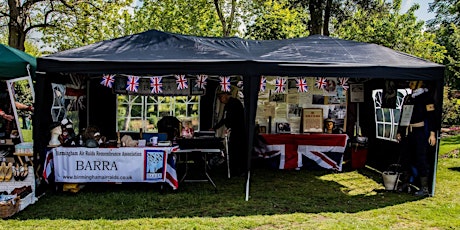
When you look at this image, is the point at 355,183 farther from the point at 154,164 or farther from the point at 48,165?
the point at 48,165

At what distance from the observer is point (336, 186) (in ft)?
23.4

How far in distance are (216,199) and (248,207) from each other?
0.58m

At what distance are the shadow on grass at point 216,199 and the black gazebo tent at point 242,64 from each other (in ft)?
2.75

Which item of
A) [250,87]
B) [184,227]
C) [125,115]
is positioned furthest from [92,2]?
[184,227]

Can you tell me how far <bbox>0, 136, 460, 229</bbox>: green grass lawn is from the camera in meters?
4.98

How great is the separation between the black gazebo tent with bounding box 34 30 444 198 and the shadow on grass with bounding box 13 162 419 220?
0.84 meters

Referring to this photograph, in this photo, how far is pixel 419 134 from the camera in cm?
650

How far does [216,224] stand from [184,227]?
1.19 ft

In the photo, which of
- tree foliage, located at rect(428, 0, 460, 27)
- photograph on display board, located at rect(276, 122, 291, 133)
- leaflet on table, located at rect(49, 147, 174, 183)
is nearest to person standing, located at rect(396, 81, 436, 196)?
photograph on display board, located at rect(276, 122, 291, 133)

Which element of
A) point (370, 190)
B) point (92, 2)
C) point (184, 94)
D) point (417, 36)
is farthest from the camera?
point (417, 36)

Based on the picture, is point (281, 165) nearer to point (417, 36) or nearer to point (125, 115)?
point (125, 115)

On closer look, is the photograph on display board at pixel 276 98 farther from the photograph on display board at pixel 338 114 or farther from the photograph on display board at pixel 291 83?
the photograph on display board at pixel 338 114

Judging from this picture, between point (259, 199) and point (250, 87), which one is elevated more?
point (250, 87)

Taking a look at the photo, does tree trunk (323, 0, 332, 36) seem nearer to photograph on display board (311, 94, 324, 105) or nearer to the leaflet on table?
photograph on display board (311, 94, 324, 105)
